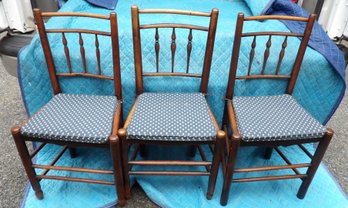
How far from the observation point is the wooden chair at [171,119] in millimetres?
1173

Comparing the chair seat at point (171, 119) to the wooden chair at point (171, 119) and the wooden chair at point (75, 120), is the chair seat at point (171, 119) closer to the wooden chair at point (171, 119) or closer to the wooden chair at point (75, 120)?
the wooden chair at point (171, 119)

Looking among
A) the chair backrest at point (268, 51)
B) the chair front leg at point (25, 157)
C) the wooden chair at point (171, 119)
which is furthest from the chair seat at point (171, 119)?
the chair front leg at point (25, 157)

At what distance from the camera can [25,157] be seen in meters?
1.22

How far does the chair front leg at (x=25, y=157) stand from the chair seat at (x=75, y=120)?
3cm

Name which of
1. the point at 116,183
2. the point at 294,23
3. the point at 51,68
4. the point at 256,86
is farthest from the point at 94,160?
the point at 294,23

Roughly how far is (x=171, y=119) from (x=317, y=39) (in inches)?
38.9

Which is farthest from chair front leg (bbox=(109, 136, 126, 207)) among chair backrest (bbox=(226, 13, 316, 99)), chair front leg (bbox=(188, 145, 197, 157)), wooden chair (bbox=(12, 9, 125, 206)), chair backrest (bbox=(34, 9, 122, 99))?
chair backrest (bbox=(226, 13, 316, 99))

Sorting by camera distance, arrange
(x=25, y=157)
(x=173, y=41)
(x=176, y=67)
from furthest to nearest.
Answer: (x=176, y=67), (x=173, y=41), (x=25, y=157)

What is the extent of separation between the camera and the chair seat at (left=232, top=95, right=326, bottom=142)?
1200mm

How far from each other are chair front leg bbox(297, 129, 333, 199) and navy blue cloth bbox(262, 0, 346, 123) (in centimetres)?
48

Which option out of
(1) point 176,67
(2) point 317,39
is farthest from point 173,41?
(2) point 317,39

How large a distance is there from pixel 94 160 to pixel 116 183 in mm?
387

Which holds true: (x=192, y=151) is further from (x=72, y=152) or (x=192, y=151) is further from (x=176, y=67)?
(x=72, y=152)

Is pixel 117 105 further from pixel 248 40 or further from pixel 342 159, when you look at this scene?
pixel 342 159
